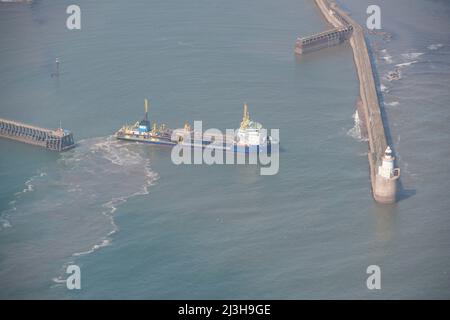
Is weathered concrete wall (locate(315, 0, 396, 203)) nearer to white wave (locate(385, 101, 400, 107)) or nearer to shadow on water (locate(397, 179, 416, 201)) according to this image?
shadow on water (locate(397, 179, 416, 201))

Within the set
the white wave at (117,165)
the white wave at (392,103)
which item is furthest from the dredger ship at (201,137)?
the white wave at (392,103)

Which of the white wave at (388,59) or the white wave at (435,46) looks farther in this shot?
the white wave at (435,46)

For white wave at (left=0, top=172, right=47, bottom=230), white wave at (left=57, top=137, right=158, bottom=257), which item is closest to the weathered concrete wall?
white wave at (left=57, top=137, right=158, bottom=257)

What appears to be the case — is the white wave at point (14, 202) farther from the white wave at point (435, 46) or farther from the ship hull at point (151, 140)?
the white wave at point (435, 46)

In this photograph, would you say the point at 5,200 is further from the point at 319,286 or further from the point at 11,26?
the point at 11,26

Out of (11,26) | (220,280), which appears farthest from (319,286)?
(11,26)

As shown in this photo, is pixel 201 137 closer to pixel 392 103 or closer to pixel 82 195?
pixel 82 195

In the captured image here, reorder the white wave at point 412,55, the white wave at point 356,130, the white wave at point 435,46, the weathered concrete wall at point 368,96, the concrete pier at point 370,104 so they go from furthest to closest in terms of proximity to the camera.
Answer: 1. the white wave at point 435,46
2. the white wave at point 412,55
3. the white wave at point 356,130
4. the weathered concrete wall at point 368,96
5. the concrete pier at point 370,104
